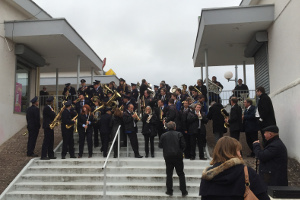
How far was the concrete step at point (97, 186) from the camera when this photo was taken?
7828 mm

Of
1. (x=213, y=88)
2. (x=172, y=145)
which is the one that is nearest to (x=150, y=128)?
(x=172, y=145)

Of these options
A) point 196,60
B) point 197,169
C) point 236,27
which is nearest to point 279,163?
point 197,169

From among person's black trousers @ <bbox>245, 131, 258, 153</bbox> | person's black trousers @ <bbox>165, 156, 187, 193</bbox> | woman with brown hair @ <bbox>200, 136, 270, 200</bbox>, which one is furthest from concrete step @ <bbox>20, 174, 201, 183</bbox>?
woman with brown hair @ <bbox>200, 136, 270, 200</bbox>

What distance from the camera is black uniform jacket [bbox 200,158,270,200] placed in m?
2.88

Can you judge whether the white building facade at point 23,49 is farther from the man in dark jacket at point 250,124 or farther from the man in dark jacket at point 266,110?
the man in dark jacket at point 266,110

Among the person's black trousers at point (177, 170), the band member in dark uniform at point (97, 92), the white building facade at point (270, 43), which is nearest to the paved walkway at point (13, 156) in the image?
the band member in dark uniform at point (97, 92)

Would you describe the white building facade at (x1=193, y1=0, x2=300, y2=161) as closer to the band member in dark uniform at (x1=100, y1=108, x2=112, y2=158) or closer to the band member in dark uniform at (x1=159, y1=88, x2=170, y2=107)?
the band member in dark uniform at (x1=159, y1=88, x2=170, y2=107)

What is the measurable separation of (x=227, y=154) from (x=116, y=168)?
→ 6.12 metres

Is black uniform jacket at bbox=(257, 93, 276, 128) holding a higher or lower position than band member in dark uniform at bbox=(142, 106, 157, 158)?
higher

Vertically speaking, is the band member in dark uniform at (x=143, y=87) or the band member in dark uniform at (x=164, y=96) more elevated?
the band member in dark uniform at (x=143, y=87)

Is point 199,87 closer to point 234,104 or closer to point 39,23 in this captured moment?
point 234,104

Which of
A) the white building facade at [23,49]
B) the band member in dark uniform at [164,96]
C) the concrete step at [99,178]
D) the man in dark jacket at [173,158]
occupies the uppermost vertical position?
the white building facade at [23,49]

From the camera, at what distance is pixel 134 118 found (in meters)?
10.1

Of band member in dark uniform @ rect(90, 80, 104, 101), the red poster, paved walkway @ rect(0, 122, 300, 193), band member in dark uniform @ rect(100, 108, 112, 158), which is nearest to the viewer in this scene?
paved walkway @ rect(0, 122, 300, 193)
